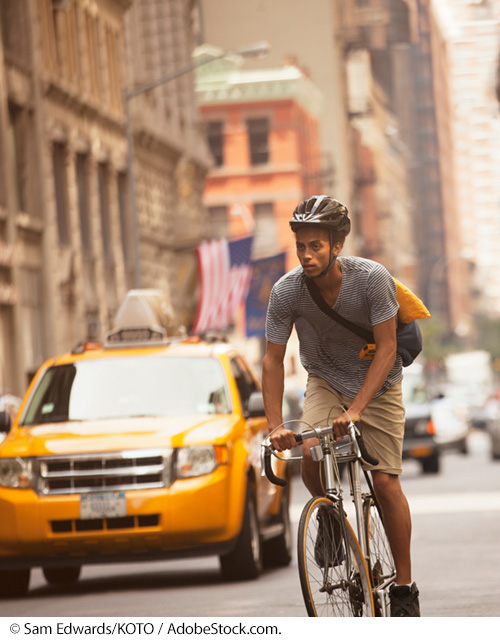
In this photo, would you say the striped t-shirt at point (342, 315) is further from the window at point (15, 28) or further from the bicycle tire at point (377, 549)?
the window at point (15, 28)

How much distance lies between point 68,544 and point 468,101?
3.84 m

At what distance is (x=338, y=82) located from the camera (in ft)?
45.3

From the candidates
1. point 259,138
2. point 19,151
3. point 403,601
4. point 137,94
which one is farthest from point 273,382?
point 19,151

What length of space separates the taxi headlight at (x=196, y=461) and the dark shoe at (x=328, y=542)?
427cm

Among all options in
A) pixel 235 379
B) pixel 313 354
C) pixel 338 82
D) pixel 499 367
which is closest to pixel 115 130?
pixel 338 82

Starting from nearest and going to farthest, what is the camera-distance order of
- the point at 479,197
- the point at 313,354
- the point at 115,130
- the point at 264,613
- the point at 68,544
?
the point at 313,354 → the point at 264,613 → the point at 68,544 → the point at 479,197 → the point at 115,130

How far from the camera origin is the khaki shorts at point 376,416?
7.62 meters

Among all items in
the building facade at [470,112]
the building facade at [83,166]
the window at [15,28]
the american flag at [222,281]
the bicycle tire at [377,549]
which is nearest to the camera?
the bicycle tire at [377,549]

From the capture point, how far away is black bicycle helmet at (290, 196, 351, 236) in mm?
7242

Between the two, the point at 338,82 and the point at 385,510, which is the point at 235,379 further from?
the point at 385,510

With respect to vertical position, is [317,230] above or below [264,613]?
above

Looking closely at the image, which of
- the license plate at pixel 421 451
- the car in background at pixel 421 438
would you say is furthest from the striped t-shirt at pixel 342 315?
the license plate at pixel 421 451

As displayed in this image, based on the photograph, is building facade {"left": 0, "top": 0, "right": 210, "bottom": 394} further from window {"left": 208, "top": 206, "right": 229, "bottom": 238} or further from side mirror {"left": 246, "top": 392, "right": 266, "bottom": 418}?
side mirror {"left": 246, "top": 392, "right": 266, "bottom": 418}

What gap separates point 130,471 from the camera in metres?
11.4
